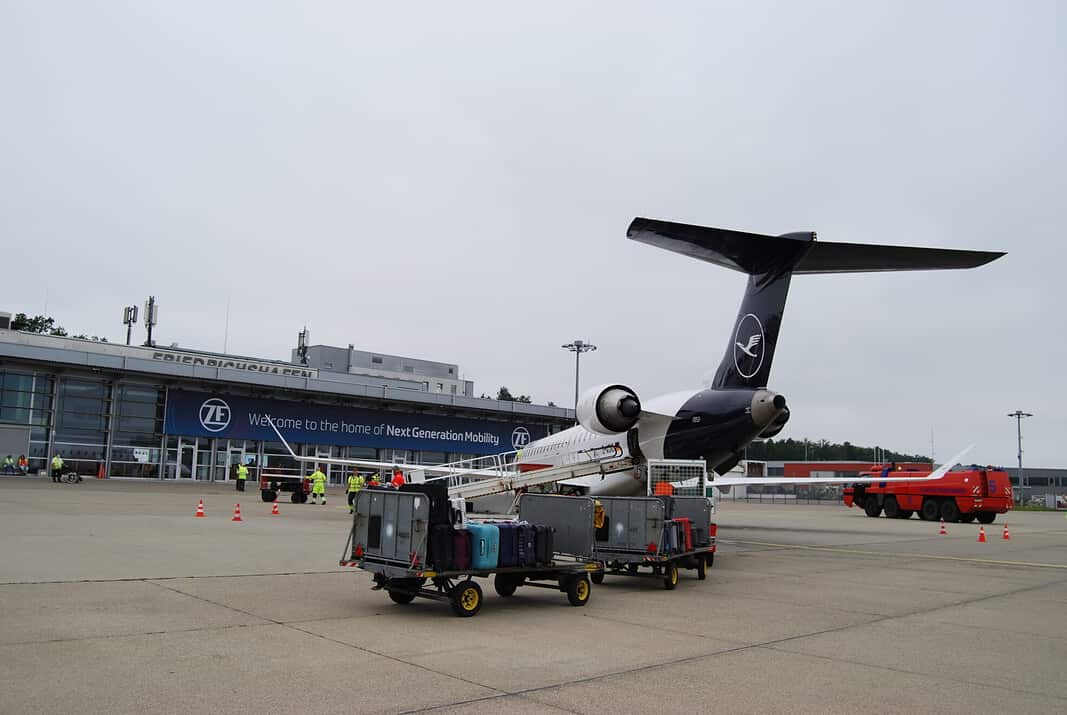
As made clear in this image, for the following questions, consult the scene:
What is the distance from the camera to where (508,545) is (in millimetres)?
10797

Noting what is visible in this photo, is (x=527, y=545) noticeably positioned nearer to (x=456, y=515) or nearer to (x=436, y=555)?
(x=456, y=515)

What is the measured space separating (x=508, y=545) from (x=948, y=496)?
3324cm

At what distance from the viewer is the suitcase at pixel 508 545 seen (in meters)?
10.7

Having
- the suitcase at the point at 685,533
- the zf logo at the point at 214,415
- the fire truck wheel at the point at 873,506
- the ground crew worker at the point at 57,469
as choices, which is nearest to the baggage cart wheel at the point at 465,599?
the suitcase at the point at 685,533

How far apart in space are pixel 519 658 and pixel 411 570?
241cm

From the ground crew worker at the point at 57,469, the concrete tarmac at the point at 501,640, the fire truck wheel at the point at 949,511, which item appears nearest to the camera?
the concrete tarmac at the point at 501,640

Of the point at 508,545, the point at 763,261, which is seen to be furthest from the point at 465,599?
the point at 763,261

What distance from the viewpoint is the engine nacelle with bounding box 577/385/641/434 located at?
68.2 ft

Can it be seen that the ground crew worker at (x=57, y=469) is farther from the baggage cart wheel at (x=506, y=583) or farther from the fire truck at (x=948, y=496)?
the fire truck at (x=948, y=496)

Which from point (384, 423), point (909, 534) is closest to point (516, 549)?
point (909, 534)

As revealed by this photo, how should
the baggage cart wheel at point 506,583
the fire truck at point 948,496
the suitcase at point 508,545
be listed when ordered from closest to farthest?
the suitcase at point 508,545
the baggage cart wheel at point 506,583
the fire truck at point 948,496

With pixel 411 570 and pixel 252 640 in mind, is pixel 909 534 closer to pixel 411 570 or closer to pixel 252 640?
pixel 411 570

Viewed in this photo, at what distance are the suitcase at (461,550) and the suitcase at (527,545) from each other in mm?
947

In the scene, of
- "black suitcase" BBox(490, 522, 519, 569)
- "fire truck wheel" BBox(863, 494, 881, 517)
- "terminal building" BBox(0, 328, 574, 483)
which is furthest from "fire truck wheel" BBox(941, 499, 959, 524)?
"terminal building" BBox(0, 328, 574, 483)
